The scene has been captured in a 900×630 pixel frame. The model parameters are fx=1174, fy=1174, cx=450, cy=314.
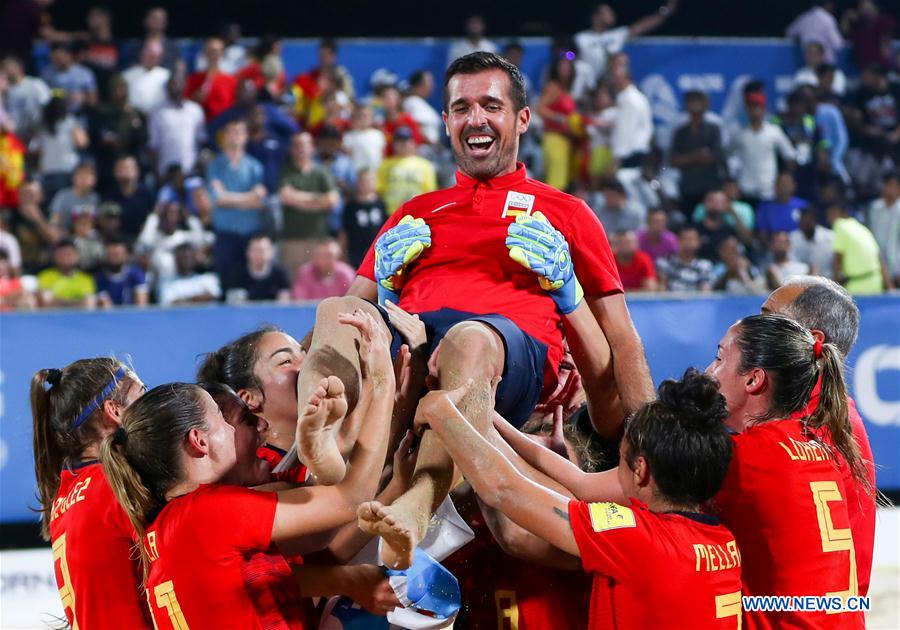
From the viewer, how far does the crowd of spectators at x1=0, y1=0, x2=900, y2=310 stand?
9.23 meters

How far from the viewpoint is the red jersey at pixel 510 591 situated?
3795 mm

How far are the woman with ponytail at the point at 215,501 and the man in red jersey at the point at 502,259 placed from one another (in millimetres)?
504

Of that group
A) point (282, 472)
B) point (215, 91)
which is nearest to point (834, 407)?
point (282, 472)

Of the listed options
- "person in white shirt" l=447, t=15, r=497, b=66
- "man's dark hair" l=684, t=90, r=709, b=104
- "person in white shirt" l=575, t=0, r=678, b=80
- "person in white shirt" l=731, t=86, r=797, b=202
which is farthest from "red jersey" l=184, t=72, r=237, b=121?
"person in white shirt" l=731, t=86, r=797, b=202

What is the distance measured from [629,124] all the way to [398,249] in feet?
23.4

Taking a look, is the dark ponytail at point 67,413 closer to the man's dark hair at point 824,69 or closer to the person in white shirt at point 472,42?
the person in white shirt at point 472,42

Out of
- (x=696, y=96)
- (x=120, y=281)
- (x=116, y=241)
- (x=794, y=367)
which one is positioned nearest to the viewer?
(x=794, y=367)

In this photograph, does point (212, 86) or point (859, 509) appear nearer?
point (859, 509)

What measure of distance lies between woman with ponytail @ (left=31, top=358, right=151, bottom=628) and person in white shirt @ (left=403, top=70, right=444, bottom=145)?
22.2ft

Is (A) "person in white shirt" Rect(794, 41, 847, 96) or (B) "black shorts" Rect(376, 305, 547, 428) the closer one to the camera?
(B) "black shorts" Rect(376, 305, 547, 428)

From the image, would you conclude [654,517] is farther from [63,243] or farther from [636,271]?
[63,243]

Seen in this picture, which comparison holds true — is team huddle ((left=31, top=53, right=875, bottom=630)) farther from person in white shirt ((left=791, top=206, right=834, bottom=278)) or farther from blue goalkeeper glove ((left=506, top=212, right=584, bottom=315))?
person in white shirt ((left=791, top=206, right=834, bottom=278))

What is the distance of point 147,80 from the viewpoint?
10.4 metres

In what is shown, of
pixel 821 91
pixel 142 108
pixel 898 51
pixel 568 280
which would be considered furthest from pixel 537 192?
pixel 898 51
